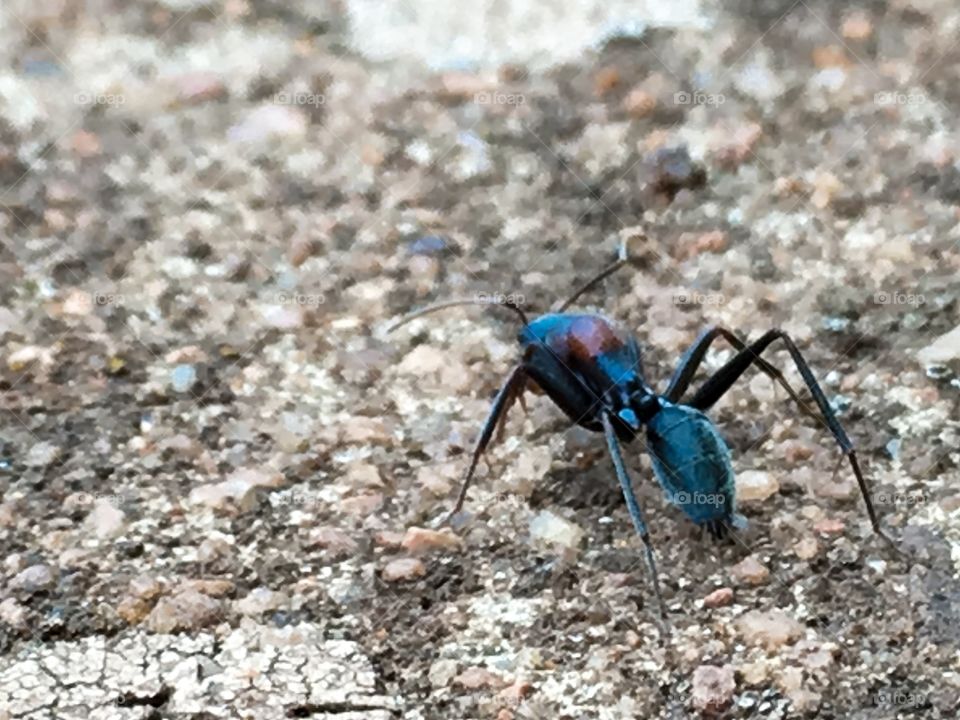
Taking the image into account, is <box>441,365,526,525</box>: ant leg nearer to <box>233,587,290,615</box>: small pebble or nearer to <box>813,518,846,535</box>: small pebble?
<box>233,587,290,615</box>: small pebble

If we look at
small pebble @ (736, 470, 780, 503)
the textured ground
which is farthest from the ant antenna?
small pebble @ (736, 470, 780, 503)

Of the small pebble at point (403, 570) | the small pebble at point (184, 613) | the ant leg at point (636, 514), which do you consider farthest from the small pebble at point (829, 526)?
the small pebble at point (184, 613)

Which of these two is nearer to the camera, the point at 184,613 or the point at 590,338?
the point at 184,613

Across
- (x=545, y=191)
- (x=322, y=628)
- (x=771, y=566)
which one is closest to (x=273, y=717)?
(x=322, y=628)

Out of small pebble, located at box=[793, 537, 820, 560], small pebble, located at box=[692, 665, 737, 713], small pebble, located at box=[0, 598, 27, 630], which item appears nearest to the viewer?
small pebble, located at box=[692, 665, 737, 713]

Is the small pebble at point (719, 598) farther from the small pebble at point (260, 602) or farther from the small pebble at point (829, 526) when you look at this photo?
the small pebble at point (260, 602)

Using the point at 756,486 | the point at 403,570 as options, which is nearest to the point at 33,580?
the point at 403,570

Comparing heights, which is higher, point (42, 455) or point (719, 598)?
point (42, 455)

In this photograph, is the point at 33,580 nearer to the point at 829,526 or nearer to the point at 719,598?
the point at 719,598
